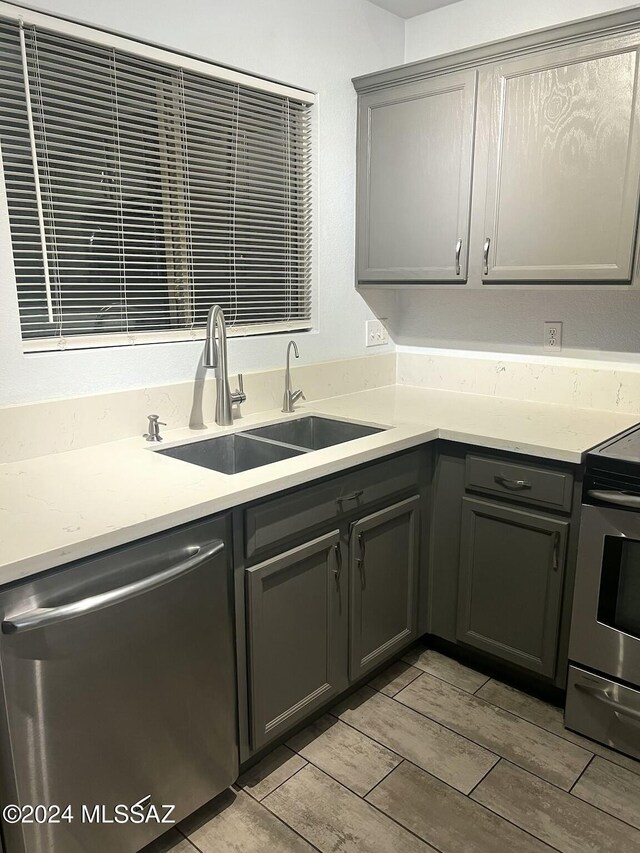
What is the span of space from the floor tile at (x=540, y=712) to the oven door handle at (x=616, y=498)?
79cm

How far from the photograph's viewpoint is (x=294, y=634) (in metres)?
1.89

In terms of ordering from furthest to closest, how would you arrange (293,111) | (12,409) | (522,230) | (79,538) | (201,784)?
(293,111) → (522,230) → (12,409) → (201,784) → (79,538)

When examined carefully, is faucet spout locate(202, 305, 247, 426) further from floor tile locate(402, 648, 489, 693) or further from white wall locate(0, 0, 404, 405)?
floor tile locate(402, 648, 489, 693)

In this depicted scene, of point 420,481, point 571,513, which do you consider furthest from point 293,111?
point 571,513

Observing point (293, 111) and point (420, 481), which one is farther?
point (293, 111)

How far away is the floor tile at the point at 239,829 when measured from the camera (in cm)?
166

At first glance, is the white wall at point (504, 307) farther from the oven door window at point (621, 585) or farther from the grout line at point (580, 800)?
the grout line at point (580, 800)

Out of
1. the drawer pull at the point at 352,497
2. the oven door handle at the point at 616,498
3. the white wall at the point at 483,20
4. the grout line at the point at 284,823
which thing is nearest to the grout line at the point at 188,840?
the grout line at the point at 284,823

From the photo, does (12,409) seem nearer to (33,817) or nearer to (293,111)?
(33,817)

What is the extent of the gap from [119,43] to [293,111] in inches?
30.0

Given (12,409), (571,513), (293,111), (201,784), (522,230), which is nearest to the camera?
(201,784)

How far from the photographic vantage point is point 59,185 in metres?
1.86

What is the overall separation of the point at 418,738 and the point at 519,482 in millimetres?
874

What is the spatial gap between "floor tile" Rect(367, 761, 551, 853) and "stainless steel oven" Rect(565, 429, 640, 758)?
48 centimetres
